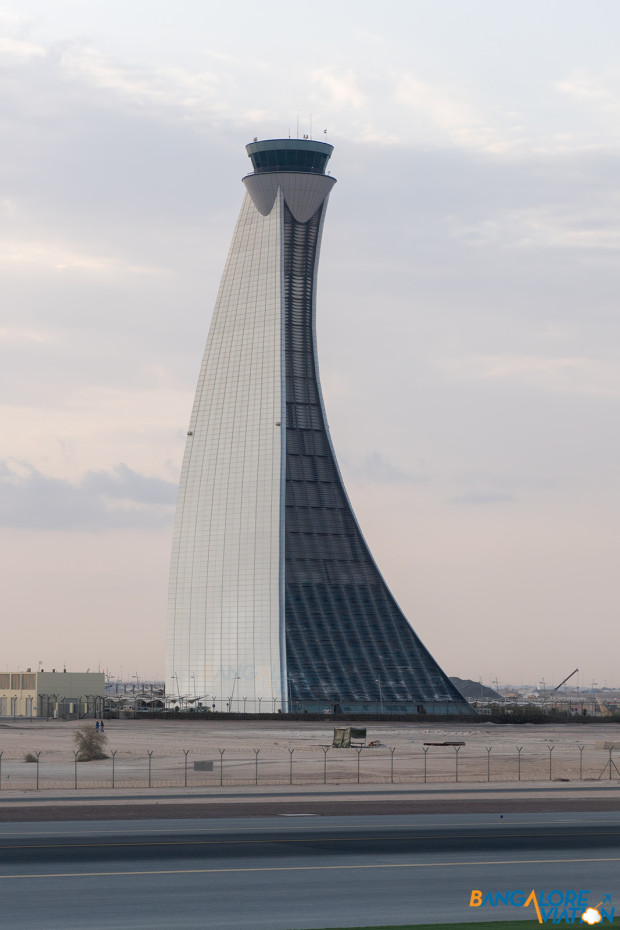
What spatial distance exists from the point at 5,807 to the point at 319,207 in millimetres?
114567

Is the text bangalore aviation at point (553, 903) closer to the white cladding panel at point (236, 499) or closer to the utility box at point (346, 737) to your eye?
the utility box at point (346, 737)

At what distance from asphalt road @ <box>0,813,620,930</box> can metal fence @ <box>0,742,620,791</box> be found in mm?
19230

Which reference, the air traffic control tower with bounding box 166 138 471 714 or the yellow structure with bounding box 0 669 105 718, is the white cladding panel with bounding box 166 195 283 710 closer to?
the air traffic control tower with bounding box 166 138 471 714

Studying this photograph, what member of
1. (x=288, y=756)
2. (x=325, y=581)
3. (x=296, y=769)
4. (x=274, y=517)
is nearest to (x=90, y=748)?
(x=288, y=756)

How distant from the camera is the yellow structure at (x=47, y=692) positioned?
15525 cm

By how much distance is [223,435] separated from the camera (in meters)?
155

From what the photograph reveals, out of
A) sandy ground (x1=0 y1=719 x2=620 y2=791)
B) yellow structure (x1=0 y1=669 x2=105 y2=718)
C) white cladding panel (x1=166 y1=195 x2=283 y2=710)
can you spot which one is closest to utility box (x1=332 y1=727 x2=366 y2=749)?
sandy ground (x1=0 y1=719 x2=620 y2=791)

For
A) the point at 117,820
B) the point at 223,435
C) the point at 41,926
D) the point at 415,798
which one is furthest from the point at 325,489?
the point at 41,926

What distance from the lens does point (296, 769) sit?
236 ft

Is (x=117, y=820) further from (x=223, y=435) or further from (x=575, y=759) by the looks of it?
(x=223, y=435)

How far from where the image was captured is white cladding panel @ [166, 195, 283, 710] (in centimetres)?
14775

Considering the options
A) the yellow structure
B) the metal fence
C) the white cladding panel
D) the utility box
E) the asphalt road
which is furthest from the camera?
the yellow structure

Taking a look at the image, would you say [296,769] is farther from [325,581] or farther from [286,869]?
[325,581]

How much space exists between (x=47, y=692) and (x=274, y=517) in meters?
34.3
